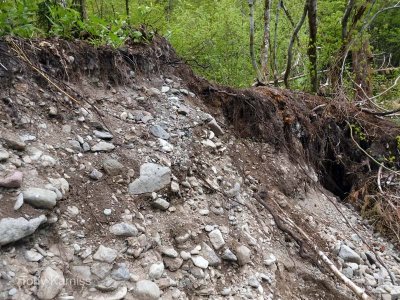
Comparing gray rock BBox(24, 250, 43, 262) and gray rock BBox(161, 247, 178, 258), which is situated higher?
gray rock BBox(24, 250, 43, 262)

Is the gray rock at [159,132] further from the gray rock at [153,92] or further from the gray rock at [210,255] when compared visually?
the gray rock at [210,255]

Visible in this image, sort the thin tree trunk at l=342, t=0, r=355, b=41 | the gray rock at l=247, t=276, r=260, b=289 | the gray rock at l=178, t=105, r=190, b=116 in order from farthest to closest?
1. the thin tree trunk at l=342, t=0, r=355, b=41
2. the gray rock at l=178, t=105, r=190, b=116
3. the gray rock at l=247, t=276, r=260, b=289

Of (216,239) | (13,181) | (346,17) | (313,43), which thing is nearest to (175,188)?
(216,239)

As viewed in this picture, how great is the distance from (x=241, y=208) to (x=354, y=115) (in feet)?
10.2

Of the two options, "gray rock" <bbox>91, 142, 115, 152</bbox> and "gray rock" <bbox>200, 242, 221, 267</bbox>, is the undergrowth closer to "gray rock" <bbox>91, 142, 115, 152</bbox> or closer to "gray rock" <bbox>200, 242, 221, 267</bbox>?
"gray rock" <bbox>91, 142, 115, 152</bbox>

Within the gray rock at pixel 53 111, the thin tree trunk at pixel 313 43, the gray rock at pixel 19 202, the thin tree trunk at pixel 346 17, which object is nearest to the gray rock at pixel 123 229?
the gray rock at pixel 19 202

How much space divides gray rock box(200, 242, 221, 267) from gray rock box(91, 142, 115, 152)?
42.6 inches

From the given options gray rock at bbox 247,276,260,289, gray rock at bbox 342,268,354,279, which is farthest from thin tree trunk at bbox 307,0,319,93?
gray rock at bbox 247,276,260,289

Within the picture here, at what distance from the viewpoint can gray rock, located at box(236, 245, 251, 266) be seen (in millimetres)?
2793

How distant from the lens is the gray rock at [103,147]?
2.82 m

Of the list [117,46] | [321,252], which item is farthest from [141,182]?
[321,252]

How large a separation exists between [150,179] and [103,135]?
558 mm

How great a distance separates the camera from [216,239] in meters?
2.82

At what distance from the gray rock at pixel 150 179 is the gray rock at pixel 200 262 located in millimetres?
628
